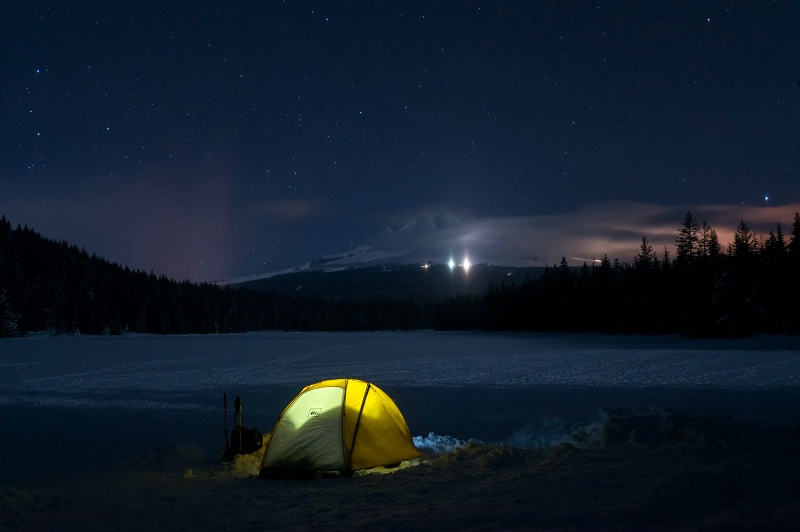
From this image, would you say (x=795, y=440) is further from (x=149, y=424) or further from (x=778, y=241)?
(x=778, y=241)

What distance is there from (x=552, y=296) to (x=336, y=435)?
3762 inches

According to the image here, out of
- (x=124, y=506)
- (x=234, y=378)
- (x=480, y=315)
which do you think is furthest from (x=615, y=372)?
(x=480, y=315)

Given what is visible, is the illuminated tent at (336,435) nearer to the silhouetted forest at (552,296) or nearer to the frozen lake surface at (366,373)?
the frozen lake surface at (366,373)

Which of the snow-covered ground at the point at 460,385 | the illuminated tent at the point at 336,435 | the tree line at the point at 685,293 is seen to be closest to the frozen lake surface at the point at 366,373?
the snow-covered ground at the point at 460,385

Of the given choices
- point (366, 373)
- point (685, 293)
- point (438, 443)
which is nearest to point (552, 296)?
point (685, 293)

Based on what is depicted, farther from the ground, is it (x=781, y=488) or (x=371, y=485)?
(x=781, y=488)

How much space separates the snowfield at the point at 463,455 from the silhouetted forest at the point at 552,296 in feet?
125

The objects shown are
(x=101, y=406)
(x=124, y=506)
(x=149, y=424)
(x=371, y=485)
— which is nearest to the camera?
(x=124, y=506)

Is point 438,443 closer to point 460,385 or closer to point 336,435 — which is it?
point 336,435

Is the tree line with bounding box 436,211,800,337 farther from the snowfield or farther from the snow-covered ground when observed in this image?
the snowfield

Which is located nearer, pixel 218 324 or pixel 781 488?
pixel 781 488

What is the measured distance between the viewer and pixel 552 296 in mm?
103750

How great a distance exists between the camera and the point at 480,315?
148m

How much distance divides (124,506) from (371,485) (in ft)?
12.9
